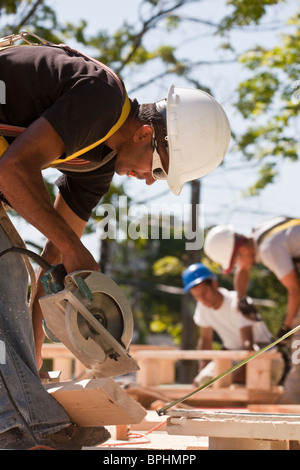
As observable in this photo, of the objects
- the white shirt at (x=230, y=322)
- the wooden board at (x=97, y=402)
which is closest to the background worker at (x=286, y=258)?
the white shirt at (x=230, y=322)

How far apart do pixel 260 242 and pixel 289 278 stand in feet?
1.81

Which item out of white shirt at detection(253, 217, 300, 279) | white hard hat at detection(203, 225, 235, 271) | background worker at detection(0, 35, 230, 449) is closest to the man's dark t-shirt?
background worker at detection(0, 35, 230, 449)

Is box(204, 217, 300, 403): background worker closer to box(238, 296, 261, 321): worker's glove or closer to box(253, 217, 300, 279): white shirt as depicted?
box(253, 217, 300, 279): white shirt

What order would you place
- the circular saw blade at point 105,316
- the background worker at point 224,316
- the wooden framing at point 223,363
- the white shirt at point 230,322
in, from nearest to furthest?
the circular saw blade at point 105,316
the wooden framing at point 223,363
the background worker at point 224,316
the white shirt at point 230,322

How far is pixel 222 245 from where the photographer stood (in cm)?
818

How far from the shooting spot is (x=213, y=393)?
21.7 feet

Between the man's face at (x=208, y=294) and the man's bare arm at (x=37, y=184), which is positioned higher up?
the man's bare arm at (x=37, y=184)

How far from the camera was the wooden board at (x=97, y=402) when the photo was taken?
8.53 feet

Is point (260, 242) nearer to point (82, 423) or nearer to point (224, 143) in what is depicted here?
point (224, 143)

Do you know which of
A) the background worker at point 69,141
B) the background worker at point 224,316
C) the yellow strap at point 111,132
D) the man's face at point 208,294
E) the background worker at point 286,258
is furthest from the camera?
the man's face at point 208,294

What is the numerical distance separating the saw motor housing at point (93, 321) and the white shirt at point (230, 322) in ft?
17.4

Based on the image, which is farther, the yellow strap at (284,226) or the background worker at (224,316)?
the background worker at (224,316)

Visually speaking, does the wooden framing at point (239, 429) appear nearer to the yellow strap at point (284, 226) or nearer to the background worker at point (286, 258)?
the background worker at point (286, 258)

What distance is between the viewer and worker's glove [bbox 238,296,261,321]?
8008mm
